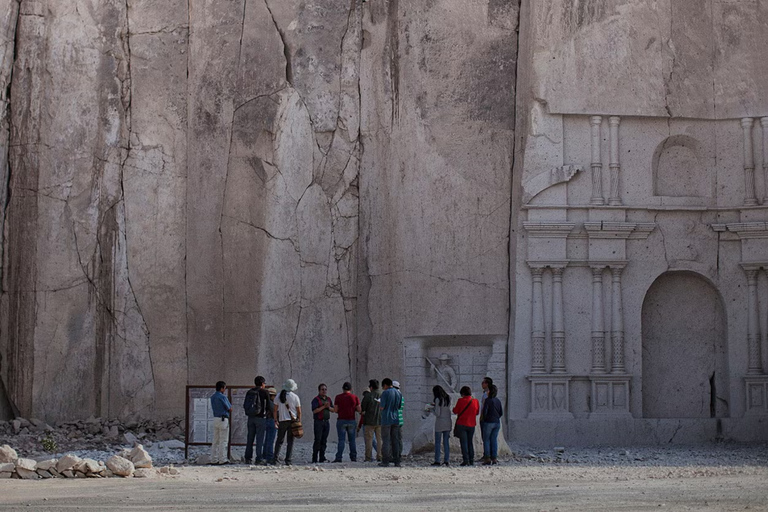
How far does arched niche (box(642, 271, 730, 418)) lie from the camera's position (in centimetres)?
2248

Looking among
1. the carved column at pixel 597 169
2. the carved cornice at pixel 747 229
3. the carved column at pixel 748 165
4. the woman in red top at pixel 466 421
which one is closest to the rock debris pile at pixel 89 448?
the woman in red top at pixel 466 421

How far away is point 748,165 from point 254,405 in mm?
10305

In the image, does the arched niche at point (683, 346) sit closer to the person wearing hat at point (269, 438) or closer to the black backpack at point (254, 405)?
the person wearing hat at point (269, 438)

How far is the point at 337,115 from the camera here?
76.9ft

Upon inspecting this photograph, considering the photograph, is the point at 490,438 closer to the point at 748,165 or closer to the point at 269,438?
the point at 269,438

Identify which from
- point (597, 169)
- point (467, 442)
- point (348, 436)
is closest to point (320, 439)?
point (348, 436)

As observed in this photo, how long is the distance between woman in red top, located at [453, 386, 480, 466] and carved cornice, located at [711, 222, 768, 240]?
23.7ft

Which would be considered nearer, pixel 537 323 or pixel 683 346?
pixel 537 323

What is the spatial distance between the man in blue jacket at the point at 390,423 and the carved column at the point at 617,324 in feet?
18.9

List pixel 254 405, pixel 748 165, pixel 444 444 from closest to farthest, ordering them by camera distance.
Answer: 1. pixel 254 405
2. pixel 444 444
3. pixel 748 165

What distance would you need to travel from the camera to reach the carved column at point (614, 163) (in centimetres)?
2217

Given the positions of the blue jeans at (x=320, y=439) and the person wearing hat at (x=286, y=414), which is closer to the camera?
the person wearing hat at (x=286, y=414)

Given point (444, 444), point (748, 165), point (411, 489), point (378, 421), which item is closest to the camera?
point (411, 489)

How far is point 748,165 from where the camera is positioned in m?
22.3
